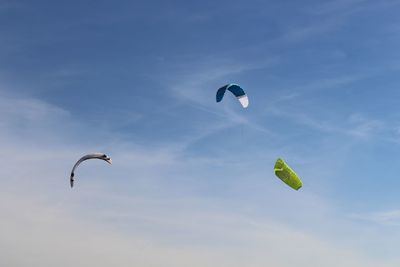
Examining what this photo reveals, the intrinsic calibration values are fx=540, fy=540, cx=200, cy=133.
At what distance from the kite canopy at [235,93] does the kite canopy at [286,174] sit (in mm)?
7815

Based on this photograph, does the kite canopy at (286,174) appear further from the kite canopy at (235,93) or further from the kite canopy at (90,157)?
the kite canopy at (90,157)

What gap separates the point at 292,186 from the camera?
60375 millimetres

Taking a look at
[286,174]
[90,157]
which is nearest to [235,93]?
[286,174]

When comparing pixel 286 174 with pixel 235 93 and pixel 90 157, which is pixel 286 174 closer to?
pixel 235 93

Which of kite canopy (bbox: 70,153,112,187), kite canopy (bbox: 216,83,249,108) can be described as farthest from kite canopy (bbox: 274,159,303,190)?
kite canopy (bbox: 70,153,112,187)

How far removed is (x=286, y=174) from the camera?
60.9 metres

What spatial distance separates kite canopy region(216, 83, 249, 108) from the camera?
60.1m

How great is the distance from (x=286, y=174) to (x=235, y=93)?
10.9 m

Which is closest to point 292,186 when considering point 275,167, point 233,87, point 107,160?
point 275,167

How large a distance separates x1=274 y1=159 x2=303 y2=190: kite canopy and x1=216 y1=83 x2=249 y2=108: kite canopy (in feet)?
25.6

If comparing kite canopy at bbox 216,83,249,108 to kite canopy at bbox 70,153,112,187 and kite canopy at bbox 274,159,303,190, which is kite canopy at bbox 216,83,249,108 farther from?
kite canopy at bbox 70,153,112,187

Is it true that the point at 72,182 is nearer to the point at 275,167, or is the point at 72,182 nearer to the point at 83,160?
the point at 83,160

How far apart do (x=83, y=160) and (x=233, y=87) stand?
62.6ft

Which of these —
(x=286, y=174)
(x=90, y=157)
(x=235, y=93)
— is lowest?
(x=286, y=174)
